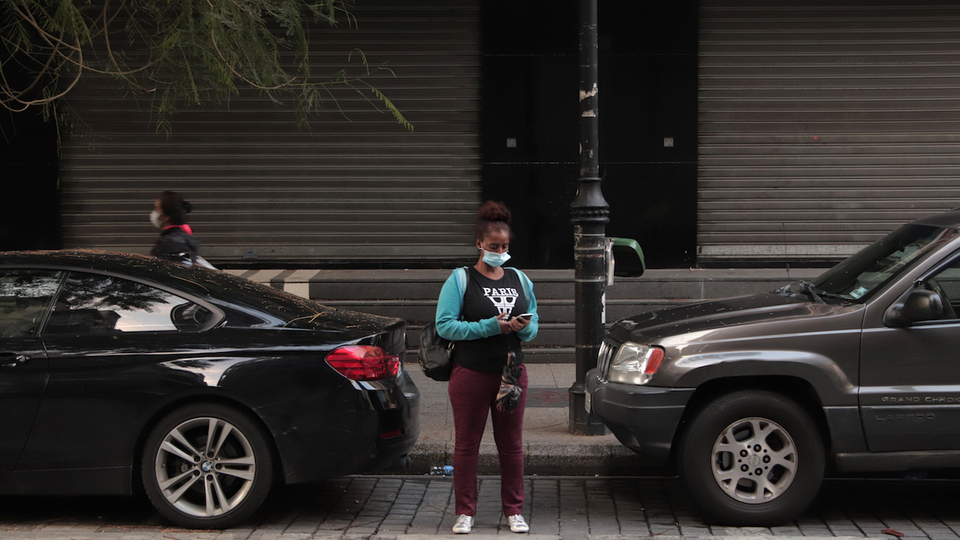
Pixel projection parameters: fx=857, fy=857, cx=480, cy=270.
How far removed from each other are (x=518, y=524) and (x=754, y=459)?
1.37m

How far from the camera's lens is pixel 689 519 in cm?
509

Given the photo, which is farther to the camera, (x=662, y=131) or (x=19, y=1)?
(x=662, y=131)

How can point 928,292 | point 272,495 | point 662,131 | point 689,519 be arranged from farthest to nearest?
point 662,131 < point 272,495 < point 689,519 < point 928,292

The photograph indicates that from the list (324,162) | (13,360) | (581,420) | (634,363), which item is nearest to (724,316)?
(634,363)

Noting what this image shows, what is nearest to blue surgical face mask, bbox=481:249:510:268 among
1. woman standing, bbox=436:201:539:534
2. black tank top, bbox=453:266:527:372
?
woman standing, bbox=436:201:539:534

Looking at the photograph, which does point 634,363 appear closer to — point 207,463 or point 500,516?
point 500,516

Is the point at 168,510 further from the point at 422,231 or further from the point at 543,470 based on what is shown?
the point at 422,231

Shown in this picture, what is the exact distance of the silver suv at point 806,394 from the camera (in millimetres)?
4707

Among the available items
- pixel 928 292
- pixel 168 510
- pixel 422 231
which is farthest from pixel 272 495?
pixel 422 231

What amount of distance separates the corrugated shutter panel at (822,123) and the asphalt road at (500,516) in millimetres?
5645

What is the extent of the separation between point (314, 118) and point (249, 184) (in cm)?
119

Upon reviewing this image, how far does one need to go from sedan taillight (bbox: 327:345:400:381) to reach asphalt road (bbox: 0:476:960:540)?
0.89 meters

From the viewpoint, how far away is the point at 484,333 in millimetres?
4480

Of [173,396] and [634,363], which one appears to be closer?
[173,396]
